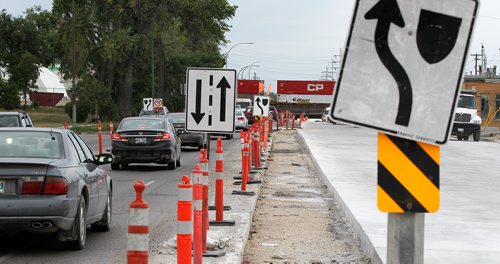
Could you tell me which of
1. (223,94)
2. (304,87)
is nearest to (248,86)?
(304,87)

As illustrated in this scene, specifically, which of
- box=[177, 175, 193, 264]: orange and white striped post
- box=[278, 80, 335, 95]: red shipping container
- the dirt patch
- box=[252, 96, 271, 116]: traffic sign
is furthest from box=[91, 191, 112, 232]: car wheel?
box=[278, 80, 335, 95]: red shipping container

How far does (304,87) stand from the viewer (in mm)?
88812

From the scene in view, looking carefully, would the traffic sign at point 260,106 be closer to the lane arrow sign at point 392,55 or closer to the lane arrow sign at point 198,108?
the lane arrow sign at point 198,108

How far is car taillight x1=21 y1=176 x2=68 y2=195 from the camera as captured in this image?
10156 mm

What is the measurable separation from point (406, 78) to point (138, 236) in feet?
6.54

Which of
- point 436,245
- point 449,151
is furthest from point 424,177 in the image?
point 449,151

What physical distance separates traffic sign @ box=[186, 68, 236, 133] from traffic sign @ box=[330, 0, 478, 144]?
24.4 ft

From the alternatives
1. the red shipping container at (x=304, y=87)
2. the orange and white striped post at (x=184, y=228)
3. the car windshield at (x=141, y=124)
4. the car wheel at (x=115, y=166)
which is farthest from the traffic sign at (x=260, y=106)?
the red shipping container at (x=304, y=87)

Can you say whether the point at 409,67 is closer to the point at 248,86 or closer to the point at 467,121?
the point at 467,121

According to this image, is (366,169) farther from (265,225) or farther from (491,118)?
(491,118)

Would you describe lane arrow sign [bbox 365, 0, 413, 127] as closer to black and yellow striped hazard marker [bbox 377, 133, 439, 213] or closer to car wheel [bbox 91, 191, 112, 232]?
black and yellow striped hazard marker [bbox 377, 133, 439, 213]

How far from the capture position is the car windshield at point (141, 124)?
25.4 metres

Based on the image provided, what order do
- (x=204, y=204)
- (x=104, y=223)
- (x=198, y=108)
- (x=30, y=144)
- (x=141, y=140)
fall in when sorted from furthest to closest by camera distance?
1. (x=141, y=140)
2. (x=104, y=223)
3. (x=198, y=108)
4. (x=30, y=144)
5. (x=204, y=204)

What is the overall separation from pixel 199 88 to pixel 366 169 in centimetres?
1211
